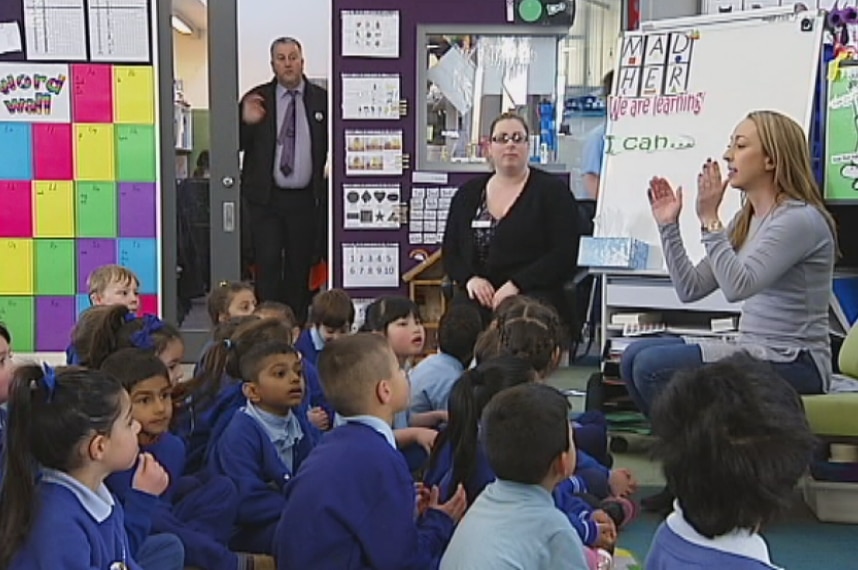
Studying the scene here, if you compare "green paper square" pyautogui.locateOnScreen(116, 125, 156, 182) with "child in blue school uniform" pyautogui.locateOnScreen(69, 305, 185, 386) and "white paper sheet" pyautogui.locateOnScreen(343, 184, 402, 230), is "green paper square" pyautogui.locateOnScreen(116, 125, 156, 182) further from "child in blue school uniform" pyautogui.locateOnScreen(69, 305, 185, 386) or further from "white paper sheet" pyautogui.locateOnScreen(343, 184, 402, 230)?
"child in blue school uniform" pyautogui.locateOnScreen(69, 305, 185, 386)

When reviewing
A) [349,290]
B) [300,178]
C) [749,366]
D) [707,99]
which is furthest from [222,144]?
[749,366]

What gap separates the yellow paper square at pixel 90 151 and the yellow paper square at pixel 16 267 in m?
0.45

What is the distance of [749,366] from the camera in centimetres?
152

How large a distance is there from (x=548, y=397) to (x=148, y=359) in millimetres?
894

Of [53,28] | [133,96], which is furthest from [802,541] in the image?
[53,28]

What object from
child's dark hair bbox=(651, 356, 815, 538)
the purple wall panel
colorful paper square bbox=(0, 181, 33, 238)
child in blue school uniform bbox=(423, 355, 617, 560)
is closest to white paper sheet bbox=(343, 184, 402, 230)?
the purple wall panel

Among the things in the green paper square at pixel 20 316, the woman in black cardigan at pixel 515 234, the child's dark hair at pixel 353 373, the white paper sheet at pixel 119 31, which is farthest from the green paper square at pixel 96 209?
the child's dark hair at pixel 353 373

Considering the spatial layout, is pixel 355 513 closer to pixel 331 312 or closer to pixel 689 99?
pixel 331 312

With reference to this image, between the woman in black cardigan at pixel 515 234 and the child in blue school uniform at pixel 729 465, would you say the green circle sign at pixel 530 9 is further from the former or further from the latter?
the child in blue school uniform at pixel 729 465

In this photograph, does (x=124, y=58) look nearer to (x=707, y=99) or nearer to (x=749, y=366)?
(x=707, y=99)

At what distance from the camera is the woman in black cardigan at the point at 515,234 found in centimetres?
392

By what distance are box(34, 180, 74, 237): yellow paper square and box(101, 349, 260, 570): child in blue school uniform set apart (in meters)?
3.40

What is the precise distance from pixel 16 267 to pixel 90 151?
707 millimetres

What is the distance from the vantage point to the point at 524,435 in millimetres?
1831
